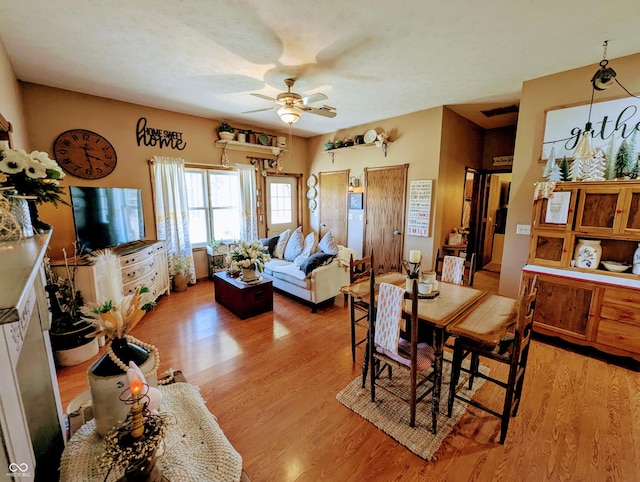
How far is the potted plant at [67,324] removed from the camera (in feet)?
8.04

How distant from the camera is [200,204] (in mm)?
4910

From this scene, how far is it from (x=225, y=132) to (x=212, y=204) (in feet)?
4.23

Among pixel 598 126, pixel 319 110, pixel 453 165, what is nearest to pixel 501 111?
pixel 453 165

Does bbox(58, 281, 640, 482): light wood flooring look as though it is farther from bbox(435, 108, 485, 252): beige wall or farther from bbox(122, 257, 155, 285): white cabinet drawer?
bbox(435, 108, 485, 252): beige wall

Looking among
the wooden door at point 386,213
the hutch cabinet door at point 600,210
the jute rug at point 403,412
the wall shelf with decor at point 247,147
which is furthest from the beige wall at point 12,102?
the hutch cabinet door at point 600,210

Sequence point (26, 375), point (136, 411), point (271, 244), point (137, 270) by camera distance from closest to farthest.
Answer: point (136, 411) < point (26, 375) < point (137, 270) < point (271, 244)

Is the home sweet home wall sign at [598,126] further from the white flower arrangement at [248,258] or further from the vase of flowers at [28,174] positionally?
the vase of flowers at [28,174]

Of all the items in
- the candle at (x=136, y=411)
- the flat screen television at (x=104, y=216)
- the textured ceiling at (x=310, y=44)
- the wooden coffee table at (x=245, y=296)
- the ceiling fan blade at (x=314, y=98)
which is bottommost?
the wooden coffee table at (x=245, y=296)

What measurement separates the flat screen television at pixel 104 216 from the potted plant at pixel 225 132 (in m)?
1.63

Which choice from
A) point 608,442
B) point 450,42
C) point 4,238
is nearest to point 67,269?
point 4,238

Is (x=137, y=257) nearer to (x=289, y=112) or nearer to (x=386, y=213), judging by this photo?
(x=289, y=112)

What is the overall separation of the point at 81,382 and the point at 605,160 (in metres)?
5.10

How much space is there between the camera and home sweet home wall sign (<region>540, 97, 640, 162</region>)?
2.59 metres

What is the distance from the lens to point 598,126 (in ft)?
9.02
